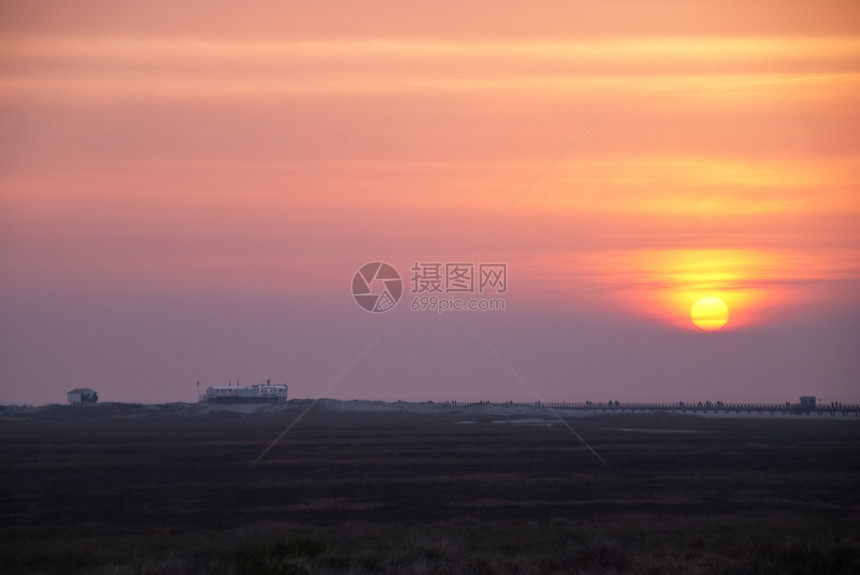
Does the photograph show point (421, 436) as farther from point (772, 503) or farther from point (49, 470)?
point (772, 503)

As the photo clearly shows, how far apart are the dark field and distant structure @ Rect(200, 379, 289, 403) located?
92.8 meters

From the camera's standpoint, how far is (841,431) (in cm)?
8625

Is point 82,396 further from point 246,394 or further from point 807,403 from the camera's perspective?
point 807,403

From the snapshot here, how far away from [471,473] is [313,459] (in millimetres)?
13957

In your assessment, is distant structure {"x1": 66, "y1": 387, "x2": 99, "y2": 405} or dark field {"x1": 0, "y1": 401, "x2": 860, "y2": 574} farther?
distant structure {"x1": 66, "y1": 387, "x2": 99, "y2": 405}

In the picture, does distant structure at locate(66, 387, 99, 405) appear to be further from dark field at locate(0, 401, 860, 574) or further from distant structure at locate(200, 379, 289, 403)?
dark field at locate(0, 401, 860, 574)

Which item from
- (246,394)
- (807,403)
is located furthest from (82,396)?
(807,403)

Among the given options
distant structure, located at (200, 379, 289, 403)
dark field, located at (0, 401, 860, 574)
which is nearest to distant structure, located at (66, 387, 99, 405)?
distant structure, located at (200, 379, 289, 403)

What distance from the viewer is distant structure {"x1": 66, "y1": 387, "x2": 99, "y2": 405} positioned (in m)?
158

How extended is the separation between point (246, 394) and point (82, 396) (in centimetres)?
2994

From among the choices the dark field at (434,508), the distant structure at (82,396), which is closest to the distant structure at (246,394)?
the distant structure at (82,396)

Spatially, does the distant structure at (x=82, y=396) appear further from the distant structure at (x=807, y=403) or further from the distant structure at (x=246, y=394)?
the distant structure at (x=807, y=403)

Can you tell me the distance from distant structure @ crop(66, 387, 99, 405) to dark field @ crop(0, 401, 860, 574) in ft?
325

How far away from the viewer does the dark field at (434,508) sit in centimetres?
2061
